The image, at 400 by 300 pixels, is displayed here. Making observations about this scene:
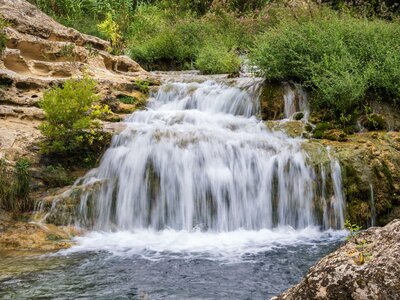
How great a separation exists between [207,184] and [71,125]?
2.62 meters

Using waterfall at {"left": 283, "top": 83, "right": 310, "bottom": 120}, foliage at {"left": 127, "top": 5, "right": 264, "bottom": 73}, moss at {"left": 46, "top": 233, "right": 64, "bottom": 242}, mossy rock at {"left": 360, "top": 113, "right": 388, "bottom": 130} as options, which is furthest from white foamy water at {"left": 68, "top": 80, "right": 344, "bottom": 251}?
foliage at {"left": 127, "top": 5, "right": 264, "bottom": 73}

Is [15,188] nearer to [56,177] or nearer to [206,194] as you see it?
[56,177]

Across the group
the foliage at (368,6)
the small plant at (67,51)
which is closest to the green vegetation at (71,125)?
the small plant at (67,51)

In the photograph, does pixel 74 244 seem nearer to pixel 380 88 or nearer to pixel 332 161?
pixel 332 161

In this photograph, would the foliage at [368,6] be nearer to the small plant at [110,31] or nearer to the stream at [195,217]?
the stream at [195,217]

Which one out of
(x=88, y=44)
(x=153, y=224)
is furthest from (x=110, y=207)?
(x=88, y=44)

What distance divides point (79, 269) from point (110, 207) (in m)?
2.06

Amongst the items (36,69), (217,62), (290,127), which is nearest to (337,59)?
(290,127)

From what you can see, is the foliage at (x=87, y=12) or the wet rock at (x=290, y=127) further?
the foliage at (x=87, y=12)

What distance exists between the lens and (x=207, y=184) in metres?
7.37

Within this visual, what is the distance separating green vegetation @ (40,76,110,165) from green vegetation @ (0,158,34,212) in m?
0.76

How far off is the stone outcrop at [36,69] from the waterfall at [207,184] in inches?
65.5

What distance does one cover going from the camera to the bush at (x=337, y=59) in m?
8.48

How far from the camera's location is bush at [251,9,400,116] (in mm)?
8484
